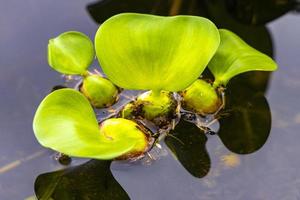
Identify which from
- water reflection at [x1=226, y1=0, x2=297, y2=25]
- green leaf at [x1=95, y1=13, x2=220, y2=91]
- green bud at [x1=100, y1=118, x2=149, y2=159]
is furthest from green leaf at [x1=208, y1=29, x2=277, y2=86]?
water reflection at [x1=226, y1=0, x2=297, y2=25]

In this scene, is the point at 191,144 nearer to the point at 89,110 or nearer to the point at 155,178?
the point at 155,178

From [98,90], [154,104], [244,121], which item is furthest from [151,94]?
[244,121]

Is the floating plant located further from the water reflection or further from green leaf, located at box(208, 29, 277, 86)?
the water reflection

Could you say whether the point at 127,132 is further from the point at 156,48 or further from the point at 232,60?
the point at 232,60

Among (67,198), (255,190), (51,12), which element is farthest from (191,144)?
(51,12)

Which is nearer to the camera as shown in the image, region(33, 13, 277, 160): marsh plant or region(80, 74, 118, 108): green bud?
region(33, 13, 277, 160): marsh plant

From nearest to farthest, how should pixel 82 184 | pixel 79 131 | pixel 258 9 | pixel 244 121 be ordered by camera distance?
pixel 79 131
pixel 82 184
pixel 244 121
pixel 258 9
